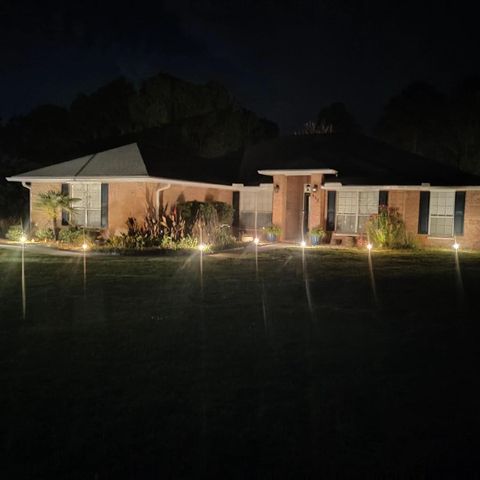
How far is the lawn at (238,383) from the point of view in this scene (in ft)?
12.1

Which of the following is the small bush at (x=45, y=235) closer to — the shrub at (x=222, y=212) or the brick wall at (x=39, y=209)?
the brick wall at (x=39, y=209)

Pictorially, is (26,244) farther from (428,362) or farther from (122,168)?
(428,362)

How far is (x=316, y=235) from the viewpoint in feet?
67.7

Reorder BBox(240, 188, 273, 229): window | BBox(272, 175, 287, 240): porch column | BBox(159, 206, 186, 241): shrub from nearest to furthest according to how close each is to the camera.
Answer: BBox(159, 206, 186, 241): shrub
BBox(272, 175, 287, 240): porch column
BBox(240, 188, 273, 229): window

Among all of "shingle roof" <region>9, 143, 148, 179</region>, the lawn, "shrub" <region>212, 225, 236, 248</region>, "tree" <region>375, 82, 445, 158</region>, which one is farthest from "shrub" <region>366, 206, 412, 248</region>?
"tree" <region>375, 82, 445, 158</region>

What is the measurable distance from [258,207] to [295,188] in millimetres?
1767

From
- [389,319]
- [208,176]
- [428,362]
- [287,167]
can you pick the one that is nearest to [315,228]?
[287,167]

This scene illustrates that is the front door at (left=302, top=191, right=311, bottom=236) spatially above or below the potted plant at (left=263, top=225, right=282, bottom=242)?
above

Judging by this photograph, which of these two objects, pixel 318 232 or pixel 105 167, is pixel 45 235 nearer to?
pixel 105 167

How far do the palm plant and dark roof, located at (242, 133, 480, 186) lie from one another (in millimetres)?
7822

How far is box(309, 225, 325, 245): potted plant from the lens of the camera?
2061 centimetres

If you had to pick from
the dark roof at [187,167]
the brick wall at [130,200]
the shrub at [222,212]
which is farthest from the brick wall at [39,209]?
the shrub at [222,212]

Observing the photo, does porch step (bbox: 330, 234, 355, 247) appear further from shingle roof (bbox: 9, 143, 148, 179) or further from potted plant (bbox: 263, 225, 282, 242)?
shingle roof (bbox: 9, 143, 148, 179)

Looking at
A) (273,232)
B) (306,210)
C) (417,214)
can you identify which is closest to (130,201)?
(273,232)
